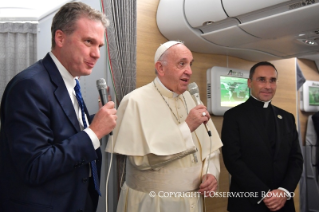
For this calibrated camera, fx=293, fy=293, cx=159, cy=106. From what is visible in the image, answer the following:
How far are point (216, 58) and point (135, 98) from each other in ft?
6.03

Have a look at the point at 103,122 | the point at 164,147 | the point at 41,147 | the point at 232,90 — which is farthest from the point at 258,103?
the point at 41,147

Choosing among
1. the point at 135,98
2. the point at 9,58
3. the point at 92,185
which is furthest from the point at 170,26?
the point at 9,58

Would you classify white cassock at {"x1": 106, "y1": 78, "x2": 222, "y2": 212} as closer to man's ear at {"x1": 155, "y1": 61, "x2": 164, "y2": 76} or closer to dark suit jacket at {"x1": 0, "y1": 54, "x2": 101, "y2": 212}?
man's ear at {"x1": 155, "y1": 61, "x2": 164, "y2": 76}

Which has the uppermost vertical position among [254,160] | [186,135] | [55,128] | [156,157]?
[55,128]

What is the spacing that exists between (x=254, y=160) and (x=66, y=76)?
6.74 feet

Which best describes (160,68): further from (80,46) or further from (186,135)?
(80,46)

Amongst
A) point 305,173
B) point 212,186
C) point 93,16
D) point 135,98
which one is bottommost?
point 305,173

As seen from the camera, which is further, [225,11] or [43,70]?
[225,11]

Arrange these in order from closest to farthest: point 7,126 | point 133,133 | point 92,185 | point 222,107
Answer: point 7,126 → point 92,185 → point 133,133 → point 222,107

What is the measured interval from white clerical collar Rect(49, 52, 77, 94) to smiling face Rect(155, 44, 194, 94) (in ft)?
3.10

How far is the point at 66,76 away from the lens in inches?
70.4

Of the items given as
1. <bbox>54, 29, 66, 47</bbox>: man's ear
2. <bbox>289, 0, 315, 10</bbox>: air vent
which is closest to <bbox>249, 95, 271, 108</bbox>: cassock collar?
<bbox>289, 0, 315, 10</bbox>: air vent

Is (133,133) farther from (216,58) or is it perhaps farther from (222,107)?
(216,58)

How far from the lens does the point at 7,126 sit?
1490 mm
